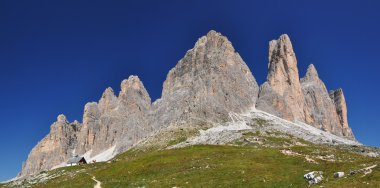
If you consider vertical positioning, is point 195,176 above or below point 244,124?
below

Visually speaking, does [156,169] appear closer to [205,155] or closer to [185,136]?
[205,155]

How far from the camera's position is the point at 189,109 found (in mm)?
178875

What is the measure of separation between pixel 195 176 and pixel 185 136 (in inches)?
3895

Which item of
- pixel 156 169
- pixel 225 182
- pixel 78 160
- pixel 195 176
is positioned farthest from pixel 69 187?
pixel 78 160

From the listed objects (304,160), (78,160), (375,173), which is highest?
(78,160)

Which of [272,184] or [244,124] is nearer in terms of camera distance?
[272,184]

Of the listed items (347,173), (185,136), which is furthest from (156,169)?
(185,136)

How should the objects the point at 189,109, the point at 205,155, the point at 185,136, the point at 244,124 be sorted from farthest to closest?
the point at 189,109, the point at 244,124, the point at 185,136, the point at 205,155

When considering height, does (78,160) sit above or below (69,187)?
above

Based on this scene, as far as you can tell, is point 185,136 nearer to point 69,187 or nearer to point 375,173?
point 69,187

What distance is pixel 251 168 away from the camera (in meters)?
51.5

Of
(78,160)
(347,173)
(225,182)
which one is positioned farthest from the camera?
(78,160)

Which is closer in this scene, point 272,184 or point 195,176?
point 272,184

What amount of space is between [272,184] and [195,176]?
11.8 m
